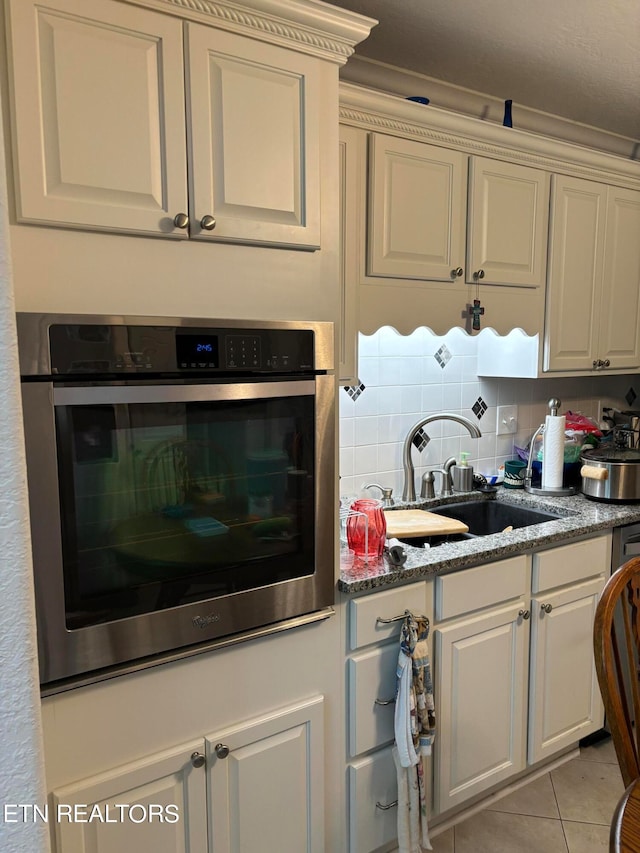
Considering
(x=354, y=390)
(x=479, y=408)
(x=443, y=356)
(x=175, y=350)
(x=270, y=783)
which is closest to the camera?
(x=175, y=350)

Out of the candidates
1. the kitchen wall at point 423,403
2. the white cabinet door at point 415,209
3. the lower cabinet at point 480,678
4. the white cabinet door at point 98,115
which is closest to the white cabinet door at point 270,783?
the lower cabinet at point 480,678

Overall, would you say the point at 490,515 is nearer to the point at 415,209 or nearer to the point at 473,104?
the point at 415,209

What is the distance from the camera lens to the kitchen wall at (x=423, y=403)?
2.43 metres

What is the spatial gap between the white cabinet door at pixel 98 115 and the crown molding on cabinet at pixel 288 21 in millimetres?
64

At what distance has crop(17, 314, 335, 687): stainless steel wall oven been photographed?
1.23 metres

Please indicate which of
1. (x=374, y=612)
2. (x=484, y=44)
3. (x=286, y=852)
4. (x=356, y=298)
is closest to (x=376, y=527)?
(x=374, y=612)

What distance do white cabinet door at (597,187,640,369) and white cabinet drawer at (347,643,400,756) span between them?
171 centimetres

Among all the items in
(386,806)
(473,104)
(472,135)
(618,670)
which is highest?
(473,104)

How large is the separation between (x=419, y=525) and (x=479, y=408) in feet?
2.91

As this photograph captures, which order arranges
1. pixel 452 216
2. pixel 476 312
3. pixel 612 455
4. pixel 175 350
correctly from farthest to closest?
pixel 612 455, pixel 476 312, pixel 452 216, pixel 175 350

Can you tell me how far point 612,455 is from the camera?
252cm

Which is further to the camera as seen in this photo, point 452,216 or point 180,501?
point 452,216

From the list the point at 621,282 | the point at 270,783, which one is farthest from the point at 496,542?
the point at 621,282

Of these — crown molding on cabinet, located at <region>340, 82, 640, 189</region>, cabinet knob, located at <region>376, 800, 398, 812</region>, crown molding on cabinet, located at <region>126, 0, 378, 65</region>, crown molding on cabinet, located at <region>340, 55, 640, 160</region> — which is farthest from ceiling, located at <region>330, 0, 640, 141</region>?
cabinet knob, located at <region>376, 800, 398, 812</region>
